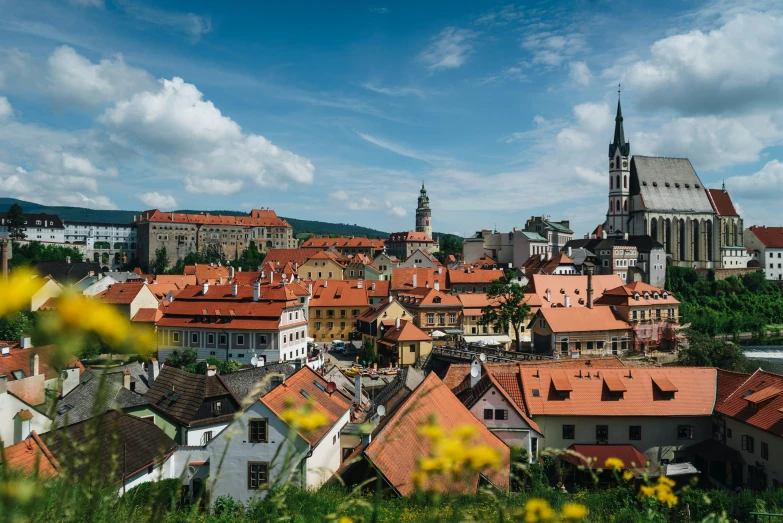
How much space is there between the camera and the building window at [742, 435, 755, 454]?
21875 mm

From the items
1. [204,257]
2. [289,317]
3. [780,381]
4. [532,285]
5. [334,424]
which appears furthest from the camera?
[204,257]

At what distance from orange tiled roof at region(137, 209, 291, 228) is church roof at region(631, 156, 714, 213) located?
8423 cm

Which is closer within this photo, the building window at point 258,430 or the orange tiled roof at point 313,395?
the building window at point 258,430

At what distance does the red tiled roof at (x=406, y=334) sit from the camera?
42.2 metres

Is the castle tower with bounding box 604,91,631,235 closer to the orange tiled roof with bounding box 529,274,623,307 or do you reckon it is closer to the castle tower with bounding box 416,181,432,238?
the orange tiled roof with bounding box 529,274,623,307

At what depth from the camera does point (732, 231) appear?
9544 centimetres

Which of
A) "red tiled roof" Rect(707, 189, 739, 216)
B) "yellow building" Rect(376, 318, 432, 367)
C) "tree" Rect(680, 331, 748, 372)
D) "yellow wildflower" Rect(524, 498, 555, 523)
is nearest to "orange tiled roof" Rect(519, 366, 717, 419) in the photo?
"tree" Rect(680, 331, 748, 372)

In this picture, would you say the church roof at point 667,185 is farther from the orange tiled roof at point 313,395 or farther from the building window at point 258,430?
the building window at point 258,430

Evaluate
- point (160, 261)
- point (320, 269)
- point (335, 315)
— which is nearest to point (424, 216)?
point (160, 261)

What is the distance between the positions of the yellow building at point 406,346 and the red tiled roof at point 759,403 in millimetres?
21444

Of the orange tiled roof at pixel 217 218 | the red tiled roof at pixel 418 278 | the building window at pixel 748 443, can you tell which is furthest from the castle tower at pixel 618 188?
the orange tiled roof at pixel 217 218

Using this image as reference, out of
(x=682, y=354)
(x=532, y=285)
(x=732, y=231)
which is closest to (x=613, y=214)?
(x=732, y=231)

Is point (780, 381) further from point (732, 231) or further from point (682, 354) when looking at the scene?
point (732, 231)

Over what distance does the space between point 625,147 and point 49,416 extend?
10167cm
